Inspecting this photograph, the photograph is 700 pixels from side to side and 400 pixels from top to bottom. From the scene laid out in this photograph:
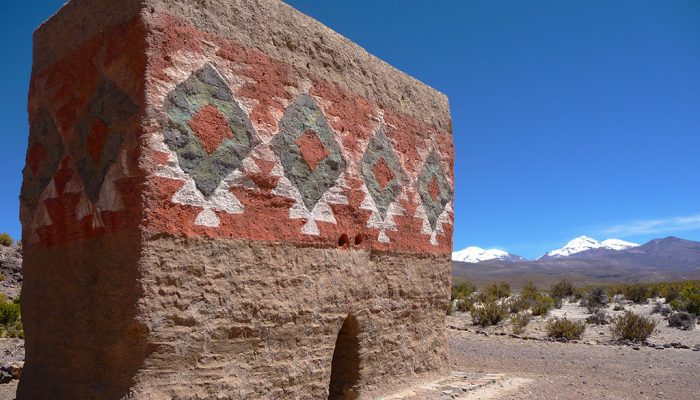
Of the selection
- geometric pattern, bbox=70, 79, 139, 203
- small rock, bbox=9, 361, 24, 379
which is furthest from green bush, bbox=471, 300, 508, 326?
geometric pattern, bbox=70, 79, 139, 203

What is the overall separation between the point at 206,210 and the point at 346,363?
251 centimetres

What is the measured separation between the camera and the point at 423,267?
7148 mm

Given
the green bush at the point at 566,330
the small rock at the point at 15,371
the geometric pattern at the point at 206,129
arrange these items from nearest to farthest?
the geometric pattern at the point at 206,129 → the small rock at the point at 15,371 → the green bush at the point at 566,330

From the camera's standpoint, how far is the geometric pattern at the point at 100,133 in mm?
4508

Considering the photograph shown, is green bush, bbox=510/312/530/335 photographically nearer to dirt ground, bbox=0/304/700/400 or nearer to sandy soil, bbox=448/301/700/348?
sandy soil, bbox=448/301/700/348

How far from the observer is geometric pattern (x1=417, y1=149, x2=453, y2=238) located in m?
7.38

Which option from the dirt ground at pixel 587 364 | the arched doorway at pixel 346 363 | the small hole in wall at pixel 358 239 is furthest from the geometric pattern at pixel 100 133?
the dirt ground at pixel 587 364

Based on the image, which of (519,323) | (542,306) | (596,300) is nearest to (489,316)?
(519,323)

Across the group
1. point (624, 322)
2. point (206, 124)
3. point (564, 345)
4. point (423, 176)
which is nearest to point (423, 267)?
point (423, 176)

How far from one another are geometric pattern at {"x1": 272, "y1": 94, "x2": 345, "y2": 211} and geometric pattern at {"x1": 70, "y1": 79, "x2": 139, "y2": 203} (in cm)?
134

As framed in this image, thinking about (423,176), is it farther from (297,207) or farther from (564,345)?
(564,345)

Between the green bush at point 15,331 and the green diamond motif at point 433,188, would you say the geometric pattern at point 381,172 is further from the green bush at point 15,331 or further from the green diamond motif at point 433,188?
the green bush at point 15,331

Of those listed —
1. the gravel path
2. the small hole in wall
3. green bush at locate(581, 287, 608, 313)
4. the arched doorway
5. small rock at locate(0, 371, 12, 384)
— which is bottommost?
small rock at locate(0, 371, 12, 384)

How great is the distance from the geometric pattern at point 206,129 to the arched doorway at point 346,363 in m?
2.14
